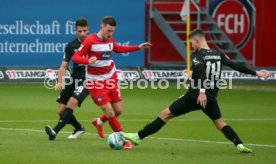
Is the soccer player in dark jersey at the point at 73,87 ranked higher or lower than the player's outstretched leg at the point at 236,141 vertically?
higher

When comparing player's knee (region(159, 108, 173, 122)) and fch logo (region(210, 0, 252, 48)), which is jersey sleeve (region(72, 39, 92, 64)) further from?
fch logo (region(210, 0, 252, 48))

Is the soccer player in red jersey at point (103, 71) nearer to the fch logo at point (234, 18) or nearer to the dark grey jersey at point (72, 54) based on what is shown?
the dark grey jersey at point (72, 54)

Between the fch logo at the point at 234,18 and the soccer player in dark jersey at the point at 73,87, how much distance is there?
20.4 m

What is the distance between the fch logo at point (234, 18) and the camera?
38.7 meters

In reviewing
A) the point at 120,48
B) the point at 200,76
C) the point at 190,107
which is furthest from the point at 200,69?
the point at 120,48

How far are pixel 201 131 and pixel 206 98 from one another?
4.60 meters

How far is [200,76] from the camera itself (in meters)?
15.7

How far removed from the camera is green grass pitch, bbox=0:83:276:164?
15.3m

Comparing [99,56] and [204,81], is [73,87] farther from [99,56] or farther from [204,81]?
[204,81]

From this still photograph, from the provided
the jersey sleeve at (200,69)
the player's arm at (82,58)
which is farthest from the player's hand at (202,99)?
the player's arm at (82,58)

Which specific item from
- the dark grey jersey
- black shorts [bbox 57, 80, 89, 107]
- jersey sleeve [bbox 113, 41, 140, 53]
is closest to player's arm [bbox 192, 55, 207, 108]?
jersey sleeve [bbox 113, 41, 140, 53]

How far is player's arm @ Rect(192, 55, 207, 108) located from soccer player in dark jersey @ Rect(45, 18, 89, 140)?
10.4 ft

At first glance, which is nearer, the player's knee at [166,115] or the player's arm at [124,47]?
the player's knee at [166,115]

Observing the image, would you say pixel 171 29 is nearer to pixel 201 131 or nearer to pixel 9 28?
pixel 9 28
